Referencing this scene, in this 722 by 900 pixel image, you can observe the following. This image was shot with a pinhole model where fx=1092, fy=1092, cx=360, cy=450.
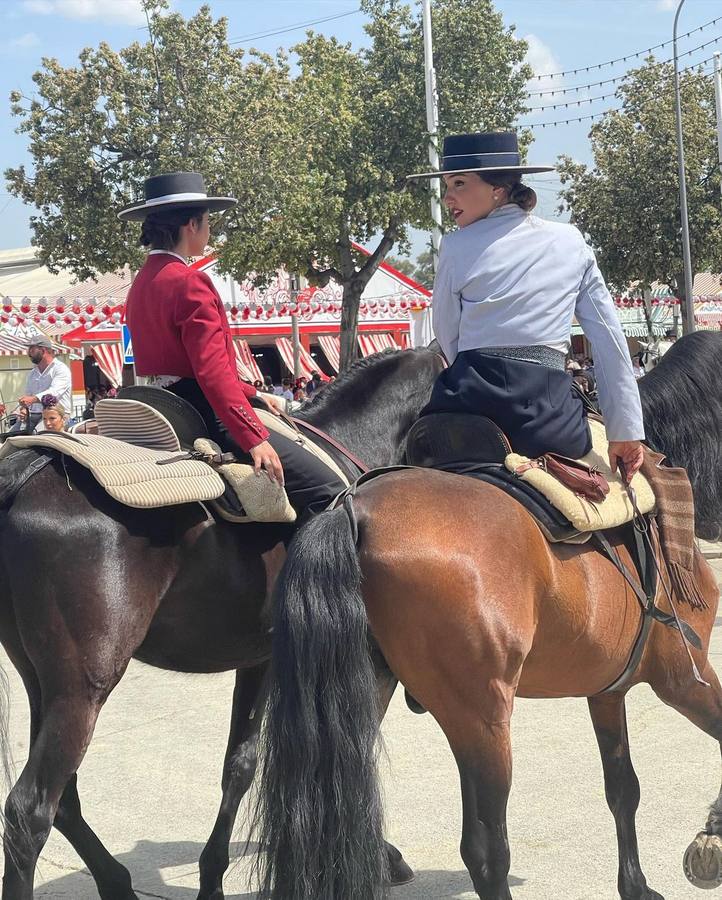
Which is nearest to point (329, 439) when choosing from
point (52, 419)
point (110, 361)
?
point (52, 419)

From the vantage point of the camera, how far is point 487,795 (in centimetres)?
287

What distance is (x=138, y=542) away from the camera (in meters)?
3.49

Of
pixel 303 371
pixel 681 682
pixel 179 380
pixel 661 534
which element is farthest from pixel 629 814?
pixel 303 371

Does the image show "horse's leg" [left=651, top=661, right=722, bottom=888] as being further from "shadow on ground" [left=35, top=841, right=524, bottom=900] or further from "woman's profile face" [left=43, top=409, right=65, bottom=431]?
"woman's profile face" [left=43, top=409, right=65, bottom=431]

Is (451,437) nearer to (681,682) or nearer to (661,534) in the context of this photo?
(661,534)

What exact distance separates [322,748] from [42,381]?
10014mm

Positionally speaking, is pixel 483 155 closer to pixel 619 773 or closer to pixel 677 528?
pixel 677 528

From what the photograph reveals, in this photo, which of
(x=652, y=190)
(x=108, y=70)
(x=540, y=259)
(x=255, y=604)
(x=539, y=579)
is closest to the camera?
(x=539, y=579)

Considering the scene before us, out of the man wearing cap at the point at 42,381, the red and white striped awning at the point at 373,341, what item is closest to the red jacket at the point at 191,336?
the man wearing cap at the point at 42,381

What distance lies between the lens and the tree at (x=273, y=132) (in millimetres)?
23109

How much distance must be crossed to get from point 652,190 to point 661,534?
2809cm

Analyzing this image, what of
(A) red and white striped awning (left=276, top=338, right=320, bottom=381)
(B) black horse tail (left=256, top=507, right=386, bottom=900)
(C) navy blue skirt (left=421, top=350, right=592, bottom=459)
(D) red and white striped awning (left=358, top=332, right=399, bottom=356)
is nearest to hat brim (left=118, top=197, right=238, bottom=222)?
(C) navy blue skirt (left=421, top=350, right=592, bottom=459)

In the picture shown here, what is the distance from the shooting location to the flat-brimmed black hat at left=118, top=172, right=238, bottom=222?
390 cm

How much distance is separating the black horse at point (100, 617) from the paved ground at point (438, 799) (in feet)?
1.46
